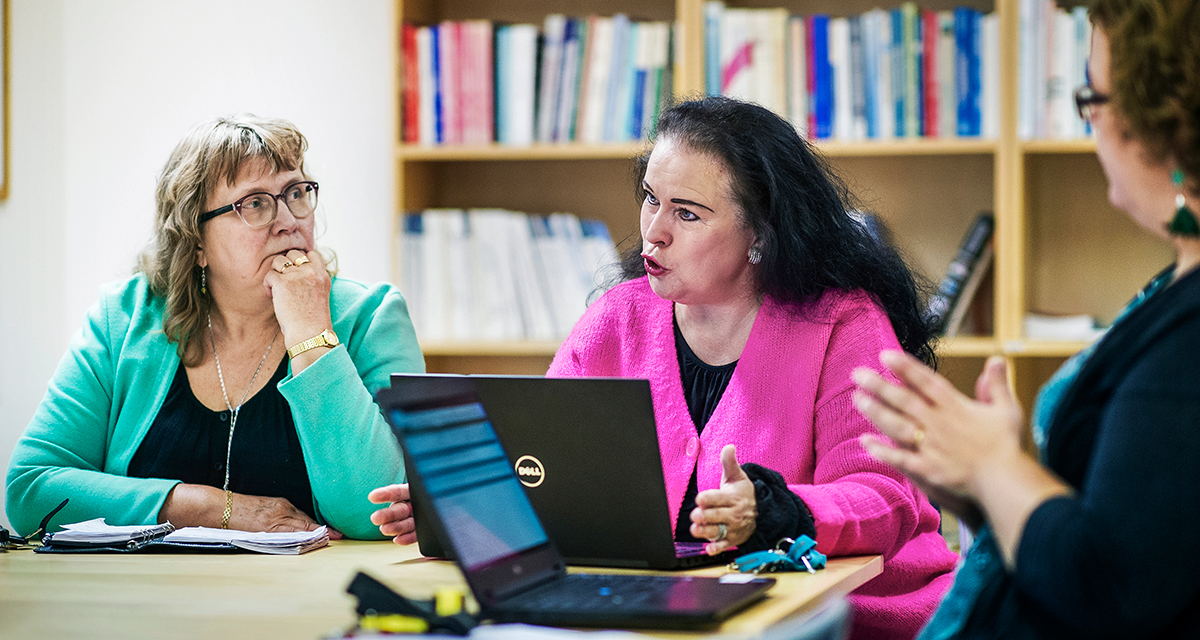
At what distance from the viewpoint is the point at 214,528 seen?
167cm

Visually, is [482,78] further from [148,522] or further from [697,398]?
[148,522]

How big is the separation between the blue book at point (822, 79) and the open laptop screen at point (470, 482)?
5.15 ft

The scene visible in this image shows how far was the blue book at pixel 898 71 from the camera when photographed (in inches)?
98.8

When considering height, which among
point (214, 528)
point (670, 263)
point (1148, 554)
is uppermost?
point (670, 263)

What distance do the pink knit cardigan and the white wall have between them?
1404 mm

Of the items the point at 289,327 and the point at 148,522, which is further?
the point at 289,327

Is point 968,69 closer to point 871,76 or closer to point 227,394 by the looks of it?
point 871,76

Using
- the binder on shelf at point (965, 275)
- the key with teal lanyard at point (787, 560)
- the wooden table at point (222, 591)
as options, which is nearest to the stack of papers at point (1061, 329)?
the binder on shelf at point (965, 275)

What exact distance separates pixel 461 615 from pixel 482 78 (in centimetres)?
185

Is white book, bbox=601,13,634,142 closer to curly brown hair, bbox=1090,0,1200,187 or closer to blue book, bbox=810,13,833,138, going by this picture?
blue book, bbox=810,13,833,138

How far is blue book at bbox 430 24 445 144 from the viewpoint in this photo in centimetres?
269

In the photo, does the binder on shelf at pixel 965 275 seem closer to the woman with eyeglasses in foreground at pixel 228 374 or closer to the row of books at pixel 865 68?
the row of books at pixel 865 68

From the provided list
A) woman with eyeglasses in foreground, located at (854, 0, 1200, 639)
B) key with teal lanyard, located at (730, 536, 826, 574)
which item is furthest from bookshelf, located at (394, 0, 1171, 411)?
woman with eyeglasses in foreground, located at (854, 0, 1200, 639)

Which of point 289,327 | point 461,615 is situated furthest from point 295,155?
point 461,615
